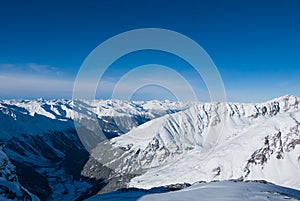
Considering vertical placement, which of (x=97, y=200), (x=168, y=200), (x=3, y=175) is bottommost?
(x=97, y=200)

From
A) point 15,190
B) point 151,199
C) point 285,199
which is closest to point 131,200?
point 151,199

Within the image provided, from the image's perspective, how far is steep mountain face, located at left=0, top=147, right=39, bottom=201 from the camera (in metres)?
52.0

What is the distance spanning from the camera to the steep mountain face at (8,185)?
52.0 m

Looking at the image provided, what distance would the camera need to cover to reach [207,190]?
2682 inches

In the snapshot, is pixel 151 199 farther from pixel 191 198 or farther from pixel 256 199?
pixel 256 199

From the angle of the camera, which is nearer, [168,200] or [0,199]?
[0,199]

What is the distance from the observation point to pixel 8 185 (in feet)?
177

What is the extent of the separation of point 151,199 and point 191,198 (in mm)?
8652

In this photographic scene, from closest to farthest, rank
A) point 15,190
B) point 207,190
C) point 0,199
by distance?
point 0,199 → point 15,190 → point 207,190

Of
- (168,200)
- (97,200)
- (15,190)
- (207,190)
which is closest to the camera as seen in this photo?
(15,190)

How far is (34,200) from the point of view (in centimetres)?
6094

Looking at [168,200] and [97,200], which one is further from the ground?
[168,200]

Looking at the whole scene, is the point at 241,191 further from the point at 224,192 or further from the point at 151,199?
the point at 151,199

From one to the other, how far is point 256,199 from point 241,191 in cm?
1000
